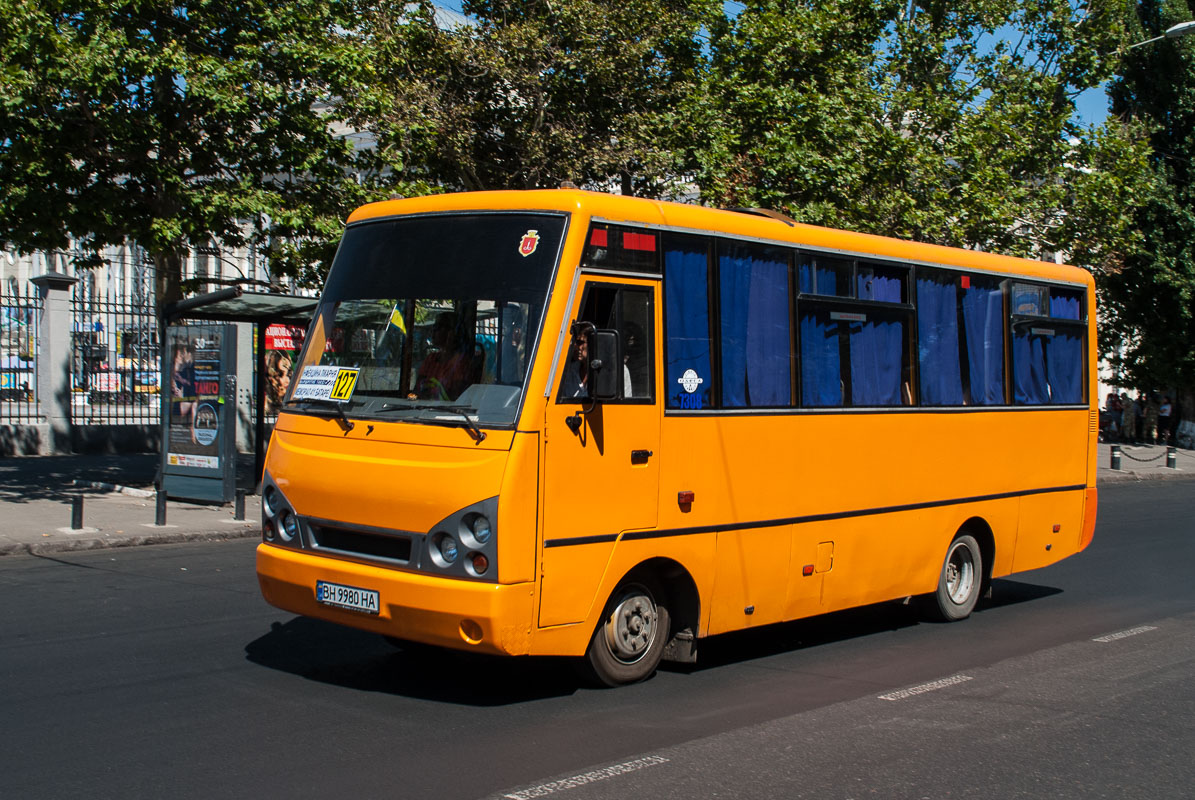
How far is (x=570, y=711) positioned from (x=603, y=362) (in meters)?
1.93

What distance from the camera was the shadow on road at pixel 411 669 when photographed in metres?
7.10

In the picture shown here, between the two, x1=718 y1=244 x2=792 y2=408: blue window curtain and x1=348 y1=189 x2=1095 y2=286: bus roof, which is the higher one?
x1=348 y1=189 x2=1095 y2=286: bus roof

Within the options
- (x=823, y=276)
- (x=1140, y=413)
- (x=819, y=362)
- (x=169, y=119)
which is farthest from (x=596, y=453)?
(x=1140, y=413)

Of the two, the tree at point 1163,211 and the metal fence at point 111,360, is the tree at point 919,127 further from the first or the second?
the metal fence at point 111,360

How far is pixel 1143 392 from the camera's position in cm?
4325

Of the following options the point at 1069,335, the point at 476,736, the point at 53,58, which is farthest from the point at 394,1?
the point at 476,736

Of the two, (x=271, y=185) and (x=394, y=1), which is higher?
(x=394, y=1)

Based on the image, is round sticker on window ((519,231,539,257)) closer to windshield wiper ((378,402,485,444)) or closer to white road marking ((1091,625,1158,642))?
windshield wiper ((378,402,485,444))

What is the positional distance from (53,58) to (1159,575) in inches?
546

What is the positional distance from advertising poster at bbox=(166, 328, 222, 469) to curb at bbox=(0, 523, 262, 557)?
209cm

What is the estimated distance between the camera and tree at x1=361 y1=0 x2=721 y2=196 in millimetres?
24031

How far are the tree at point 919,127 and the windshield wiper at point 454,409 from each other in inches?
657

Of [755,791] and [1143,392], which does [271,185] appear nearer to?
[755,791]

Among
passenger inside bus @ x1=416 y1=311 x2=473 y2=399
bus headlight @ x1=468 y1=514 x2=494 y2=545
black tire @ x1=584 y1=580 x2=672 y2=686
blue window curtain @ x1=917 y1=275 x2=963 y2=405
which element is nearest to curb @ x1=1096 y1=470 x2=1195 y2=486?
blue window curtain @ x1=917 y1=275 x2=963 y2=405
